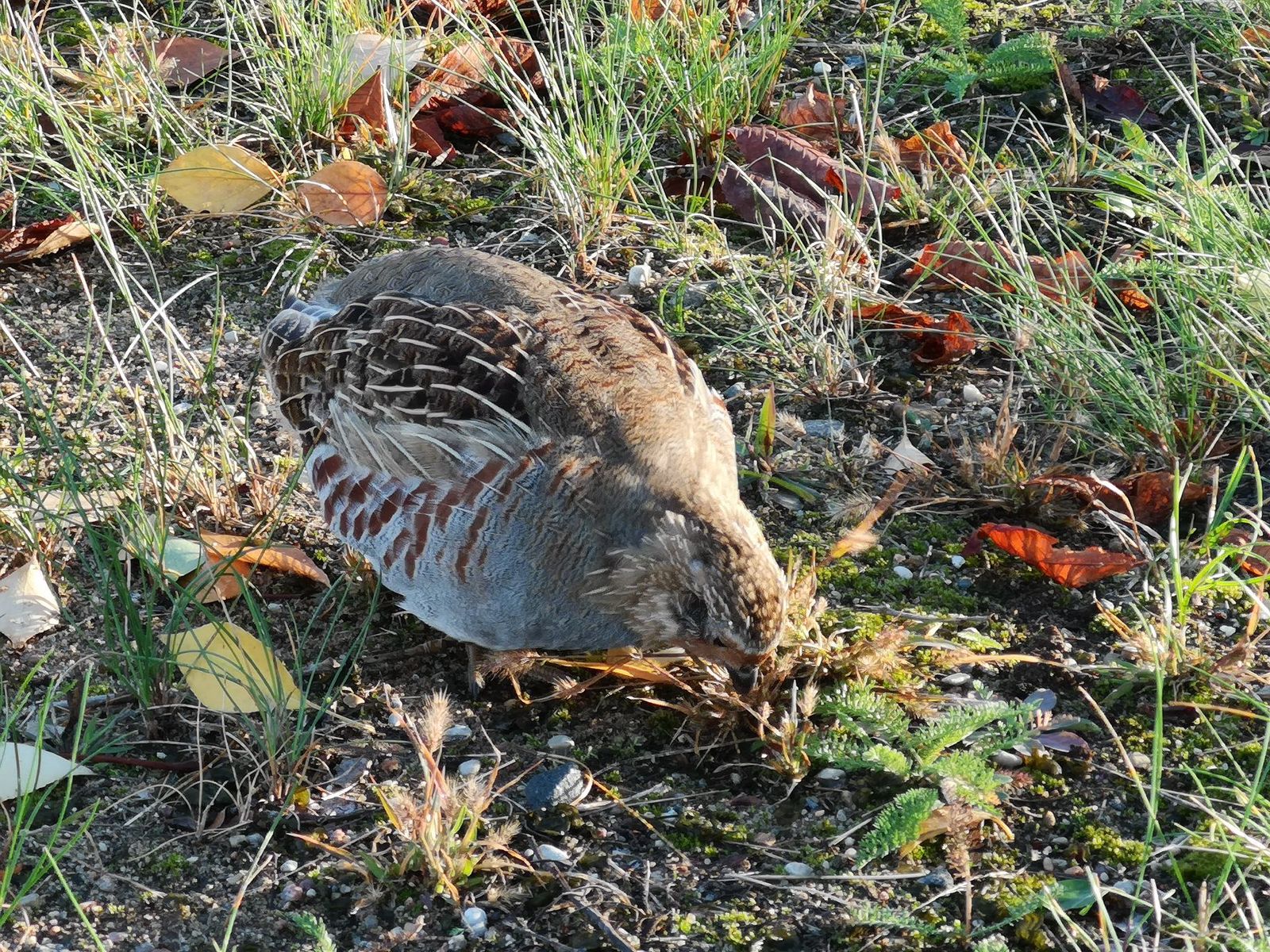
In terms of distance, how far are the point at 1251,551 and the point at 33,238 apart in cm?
433

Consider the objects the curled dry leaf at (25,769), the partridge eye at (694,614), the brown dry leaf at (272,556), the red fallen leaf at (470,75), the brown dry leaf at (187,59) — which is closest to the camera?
the curled dry leaf at (25,769)

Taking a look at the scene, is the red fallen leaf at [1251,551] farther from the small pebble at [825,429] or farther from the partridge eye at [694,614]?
Answer: the partridge eye at [694,614]

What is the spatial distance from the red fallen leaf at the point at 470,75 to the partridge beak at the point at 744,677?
3.06 m

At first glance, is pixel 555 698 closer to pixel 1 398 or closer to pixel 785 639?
pixel 785 639

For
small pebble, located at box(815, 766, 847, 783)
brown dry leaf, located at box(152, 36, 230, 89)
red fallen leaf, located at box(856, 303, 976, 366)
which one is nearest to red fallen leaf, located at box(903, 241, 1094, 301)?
red fallen leaf, located at box(856, 303, 976, 366)

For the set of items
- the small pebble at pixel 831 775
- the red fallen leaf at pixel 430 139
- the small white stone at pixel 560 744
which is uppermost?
the red fallen leaf at pixel 430 139

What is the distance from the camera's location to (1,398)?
4.23 metres

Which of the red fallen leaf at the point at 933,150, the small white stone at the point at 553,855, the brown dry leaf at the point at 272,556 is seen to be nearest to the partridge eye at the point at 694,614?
the small white stone at the point at 553,855

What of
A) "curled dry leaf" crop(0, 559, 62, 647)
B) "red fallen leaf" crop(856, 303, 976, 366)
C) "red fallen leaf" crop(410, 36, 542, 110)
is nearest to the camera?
"curled dry leaf" crop(0, 559, 62, 647)

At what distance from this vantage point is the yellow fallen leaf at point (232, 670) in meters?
3.38

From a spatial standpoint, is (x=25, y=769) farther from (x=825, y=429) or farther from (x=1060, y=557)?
(x=1060, y=557)

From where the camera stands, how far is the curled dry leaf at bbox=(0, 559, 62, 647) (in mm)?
3834

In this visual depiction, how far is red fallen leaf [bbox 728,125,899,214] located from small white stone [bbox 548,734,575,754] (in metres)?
2.46

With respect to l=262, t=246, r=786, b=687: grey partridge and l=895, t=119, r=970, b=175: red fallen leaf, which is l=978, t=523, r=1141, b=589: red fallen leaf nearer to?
l=262, t=246, r=786, b=687: grey partridge
